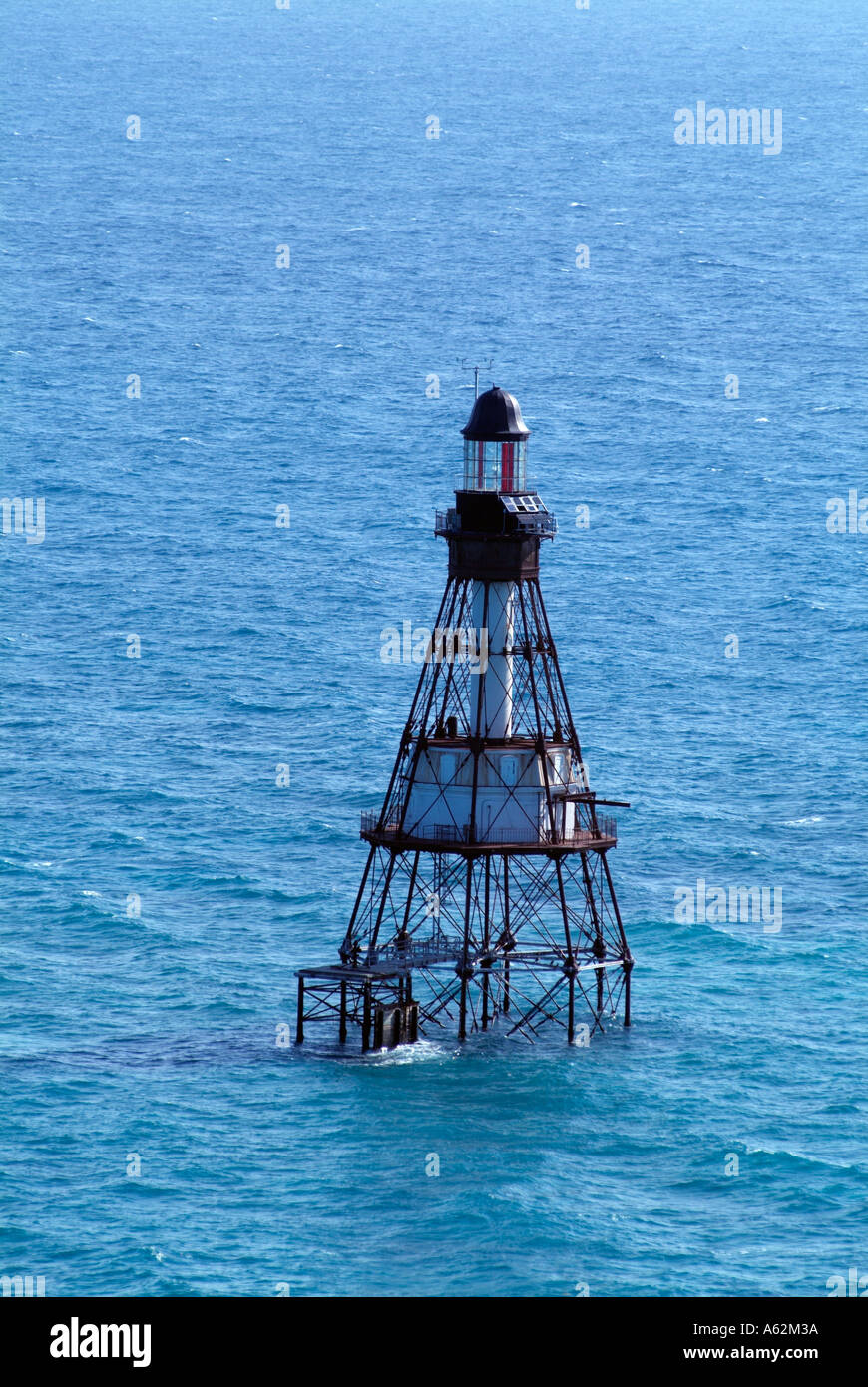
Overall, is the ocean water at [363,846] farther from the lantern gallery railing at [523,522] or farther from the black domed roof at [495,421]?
the black domed roof at [495,421]

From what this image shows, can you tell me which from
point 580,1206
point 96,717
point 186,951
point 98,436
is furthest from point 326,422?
point 580,1206

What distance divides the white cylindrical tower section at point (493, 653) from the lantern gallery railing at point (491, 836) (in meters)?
3.21

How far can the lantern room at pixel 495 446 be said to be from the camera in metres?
89.9

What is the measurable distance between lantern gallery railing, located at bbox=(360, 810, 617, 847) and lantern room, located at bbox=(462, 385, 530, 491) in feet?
34.9

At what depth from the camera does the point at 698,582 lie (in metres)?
159

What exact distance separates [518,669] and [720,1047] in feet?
44.1

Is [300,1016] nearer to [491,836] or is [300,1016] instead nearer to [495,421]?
[491,836]

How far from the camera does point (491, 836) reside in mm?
88875

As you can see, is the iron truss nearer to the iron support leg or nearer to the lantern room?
→ the iron support leg

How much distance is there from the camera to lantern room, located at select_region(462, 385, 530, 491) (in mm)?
89875

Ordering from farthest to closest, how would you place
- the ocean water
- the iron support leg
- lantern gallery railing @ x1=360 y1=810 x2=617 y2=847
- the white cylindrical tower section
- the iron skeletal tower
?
the white cylindrical tower section < the iron support leg < the iron skeletal tower < lantern gallery railing @ x1=360 y1=810 x2=617 y2=847 < the ocean water

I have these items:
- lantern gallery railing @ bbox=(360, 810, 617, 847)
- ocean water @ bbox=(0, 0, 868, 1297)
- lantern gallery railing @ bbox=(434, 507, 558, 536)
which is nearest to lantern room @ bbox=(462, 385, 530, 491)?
lantern gallery railing @ bbox=(434, 507, 558, 536)

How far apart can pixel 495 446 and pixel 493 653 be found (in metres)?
6.47
